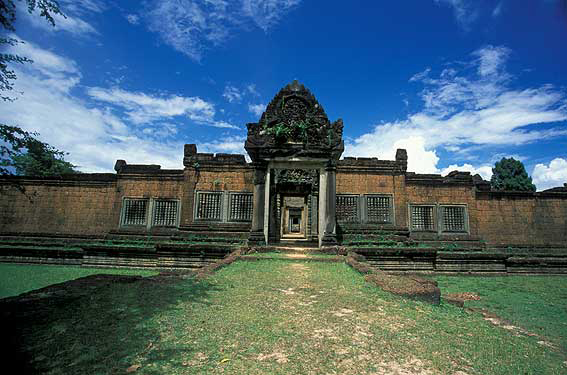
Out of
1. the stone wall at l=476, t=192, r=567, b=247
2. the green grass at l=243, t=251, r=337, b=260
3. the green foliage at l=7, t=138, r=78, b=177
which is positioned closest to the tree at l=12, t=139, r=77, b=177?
the green foliage at l=7, t=138, r=78, b=177

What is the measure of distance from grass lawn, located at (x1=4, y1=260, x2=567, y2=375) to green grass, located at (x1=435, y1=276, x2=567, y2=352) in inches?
48.9

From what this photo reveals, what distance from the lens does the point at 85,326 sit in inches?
111

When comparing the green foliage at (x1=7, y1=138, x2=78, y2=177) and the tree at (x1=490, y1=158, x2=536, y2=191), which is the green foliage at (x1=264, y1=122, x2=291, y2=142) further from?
the tree at (x1=490, y1=158, x2=536, y2=191)

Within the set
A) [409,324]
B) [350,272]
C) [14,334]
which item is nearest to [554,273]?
[350,272]

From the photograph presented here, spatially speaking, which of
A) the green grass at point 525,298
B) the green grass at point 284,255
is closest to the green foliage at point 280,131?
the green grass at point 284,255

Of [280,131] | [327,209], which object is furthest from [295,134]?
[327,209]

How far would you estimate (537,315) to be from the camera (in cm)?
502

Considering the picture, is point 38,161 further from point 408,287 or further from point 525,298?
point 525,298

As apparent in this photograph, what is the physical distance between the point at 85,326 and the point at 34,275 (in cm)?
800

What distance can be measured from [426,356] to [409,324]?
0.81m

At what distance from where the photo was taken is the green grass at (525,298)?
439 cm

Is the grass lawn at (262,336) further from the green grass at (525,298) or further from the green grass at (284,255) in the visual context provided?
the green grass at (284,255)

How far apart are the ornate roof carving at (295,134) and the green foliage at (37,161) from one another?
642cm

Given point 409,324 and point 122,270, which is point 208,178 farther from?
point 409,324
